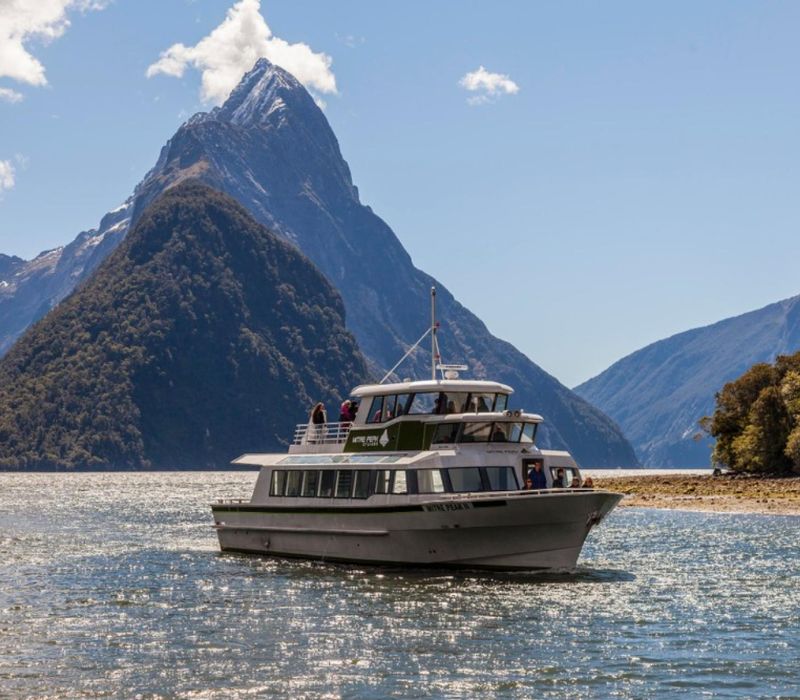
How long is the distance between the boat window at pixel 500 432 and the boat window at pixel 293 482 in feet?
29.3

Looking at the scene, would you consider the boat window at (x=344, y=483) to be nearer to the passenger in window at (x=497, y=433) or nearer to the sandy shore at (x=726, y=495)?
the passenger in window at (x=497, y=433)

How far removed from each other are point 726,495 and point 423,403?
57.6 metres

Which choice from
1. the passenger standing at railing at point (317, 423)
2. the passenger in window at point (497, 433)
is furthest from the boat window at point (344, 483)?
the passenger in window at point (497, 433)

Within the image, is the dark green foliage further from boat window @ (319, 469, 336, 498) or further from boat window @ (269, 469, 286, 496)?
boat window @ (319, 469, 336, 498)

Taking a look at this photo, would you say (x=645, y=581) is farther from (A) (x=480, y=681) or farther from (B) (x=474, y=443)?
(A) (x=480, y=681)

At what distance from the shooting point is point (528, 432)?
148ft

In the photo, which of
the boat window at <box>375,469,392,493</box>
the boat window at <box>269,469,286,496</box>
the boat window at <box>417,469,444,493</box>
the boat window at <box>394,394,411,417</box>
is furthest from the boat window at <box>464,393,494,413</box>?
the boat window at <box>269,469,286,496</box>

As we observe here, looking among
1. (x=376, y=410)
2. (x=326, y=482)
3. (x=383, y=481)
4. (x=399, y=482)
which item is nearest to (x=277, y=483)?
(x=326, y=482)

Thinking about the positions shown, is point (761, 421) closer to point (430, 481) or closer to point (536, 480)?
point (536, 480)

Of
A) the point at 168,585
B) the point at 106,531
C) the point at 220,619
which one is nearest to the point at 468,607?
the point at 220,619

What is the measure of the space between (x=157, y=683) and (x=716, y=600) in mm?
18638

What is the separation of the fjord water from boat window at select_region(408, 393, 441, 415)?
6055 millimetres

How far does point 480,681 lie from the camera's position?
2539cm

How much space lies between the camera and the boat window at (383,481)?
43438 mm
